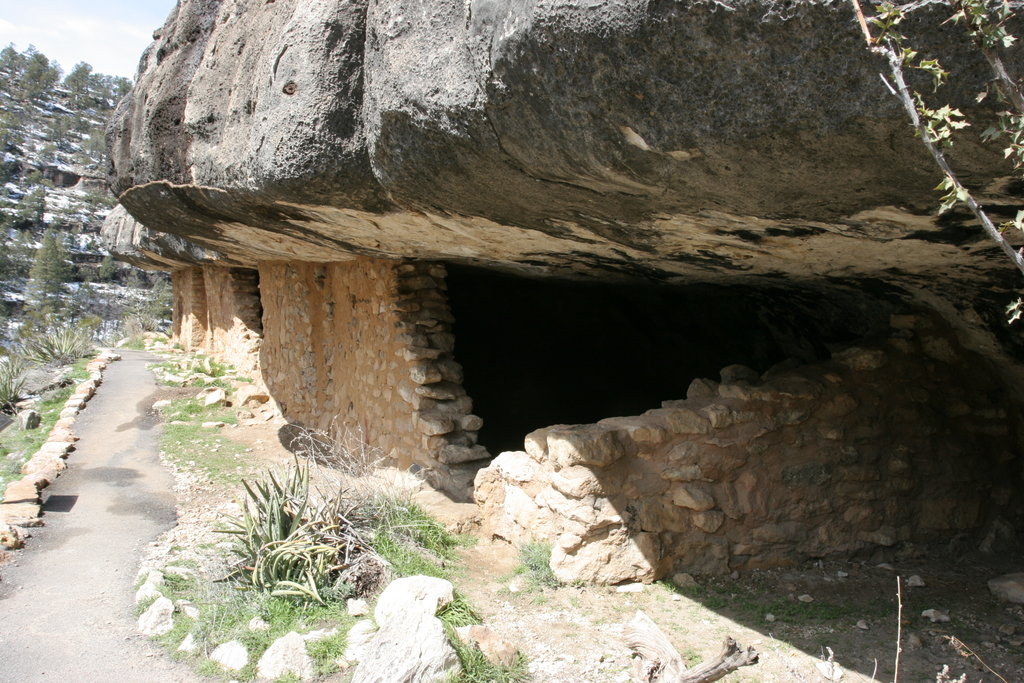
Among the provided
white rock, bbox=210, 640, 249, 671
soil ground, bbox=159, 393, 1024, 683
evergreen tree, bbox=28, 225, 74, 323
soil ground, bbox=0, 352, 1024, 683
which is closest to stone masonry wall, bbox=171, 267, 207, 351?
soil ground, bbox=0, 352, 1024, 683

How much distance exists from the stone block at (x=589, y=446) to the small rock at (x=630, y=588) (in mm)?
596

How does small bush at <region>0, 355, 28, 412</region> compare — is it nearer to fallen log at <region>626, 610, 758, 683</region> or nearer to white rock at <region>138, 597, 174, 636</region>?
white rock at <region>138, 597, 174, 636</region>

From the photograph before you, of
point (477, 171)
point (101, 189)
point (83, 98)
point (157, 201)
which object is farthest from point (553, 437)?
point (83, 98)

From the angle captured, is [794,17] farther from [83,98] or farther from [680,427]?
[83,98]

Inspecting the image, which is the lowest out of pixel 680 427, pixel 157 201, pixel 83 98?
pixel 680 427

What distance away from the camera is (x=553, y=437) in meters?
3.85

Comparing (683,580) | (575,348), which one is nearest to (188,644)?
(683,580)

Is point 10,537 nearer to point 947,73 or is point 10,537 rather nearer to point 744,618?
point 744,618

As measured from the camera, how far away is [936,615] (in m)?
3.43

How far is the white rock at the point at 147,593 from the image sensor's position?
3.68 metres

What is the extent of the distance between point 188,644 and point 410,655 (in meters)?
1.15

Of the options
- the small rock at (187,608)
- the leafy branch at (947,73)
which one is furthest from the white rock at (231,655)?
the leafy branch at (947,73)

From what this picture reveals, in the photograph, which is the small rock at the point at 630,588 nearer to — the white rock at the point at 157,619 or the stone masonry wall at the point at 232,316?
the white rock at the point at 157,619

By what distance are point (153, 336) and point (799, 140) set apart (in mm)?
18088
